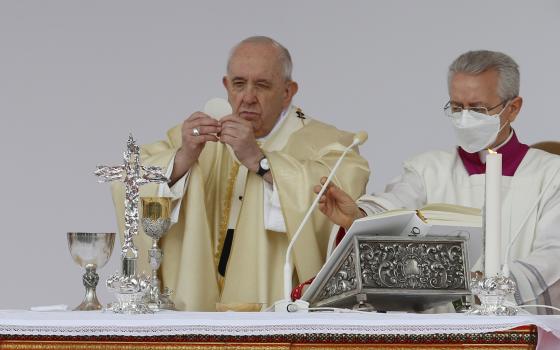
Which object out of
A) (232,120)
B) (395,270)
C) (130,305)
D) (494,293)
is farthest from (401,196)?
(130,305)

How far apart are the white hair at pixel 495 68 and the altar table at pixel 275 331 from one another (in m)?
1.85

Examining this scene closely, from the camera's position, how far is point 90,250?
4.30 m

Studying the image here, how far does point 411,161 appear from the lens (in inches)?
223

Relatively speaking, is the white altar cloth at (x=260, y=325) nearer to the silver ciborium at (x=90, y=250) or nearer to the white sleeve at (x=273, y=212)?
the silver ciborium at (x=90, y=250)

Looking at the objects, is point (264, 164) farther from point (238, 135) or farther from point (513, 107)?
point (513, 107)

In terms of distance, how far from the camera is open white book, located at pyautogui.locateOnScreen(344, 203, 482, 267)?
4074 millimetres

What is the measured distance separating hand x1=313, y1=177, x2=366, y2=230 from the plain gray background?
261 cm

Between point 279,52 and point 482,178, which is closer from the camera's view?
point 482,178

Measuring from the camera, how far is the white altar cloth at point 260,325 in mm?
3605

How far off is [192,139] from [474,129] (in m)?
1.10

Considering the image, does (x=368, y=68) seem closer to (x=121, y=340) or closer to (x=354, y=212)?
(x=354, y=212)

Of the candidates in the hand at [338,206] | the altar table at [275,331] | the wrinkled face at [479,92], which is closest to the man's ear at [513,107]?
the wrinkled face at [479,92]

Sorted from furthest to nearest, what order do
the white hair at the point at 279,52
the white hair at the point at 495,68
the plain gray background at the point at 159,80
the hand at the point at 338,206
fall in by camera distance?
the plain gray background at the point at 159,80
the white hair at the point at 279,52
the white hair at the point at 495,68
the hand at the point at 338,206

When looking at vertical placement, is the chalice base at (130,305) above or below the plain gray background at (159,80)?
below
